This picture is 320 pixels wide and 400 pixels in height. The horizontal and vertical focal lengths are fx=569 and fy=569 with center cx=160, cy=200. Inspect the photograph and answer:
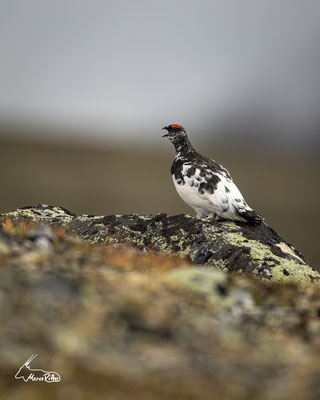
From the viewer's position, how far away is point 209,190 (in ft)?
32.4

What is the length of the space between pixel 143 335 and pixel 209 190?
6033mm

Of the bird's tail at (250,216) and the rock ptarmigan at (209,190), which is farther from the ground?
the rock ptarmigan at (209,190)

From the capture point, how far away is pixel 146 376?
11.9 ft

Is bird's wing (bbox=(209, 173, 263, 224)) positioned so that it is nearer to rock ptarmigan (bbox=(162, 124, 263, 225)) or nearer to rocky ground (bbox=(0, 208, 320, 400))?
rock ptarmigan (bbox=(162, 124, 263, 225))

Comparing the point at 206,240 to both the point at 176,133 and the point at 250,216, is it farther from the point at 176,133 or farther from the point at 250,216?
the point at 176,133

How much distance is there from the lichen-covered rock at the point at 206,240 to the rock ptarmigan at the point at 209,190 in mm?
246

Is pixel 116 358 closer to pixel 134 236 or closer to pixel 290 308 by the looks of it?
pixel 290 308

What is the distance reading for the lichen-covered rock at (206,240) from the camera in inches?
328

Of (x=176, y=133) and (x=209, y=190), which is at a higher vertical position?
(x=176, y=133)

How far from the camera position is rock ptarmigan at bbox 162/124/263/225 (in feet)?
31.6

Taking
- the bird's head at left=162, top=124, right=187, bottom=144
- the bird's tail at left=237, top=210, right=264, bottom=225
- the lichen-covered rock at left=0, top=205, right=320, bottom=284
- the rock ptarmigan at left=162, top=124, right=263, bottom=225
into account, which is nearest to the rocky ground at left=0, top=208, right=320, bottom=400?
the lichen-covered rock at left=0, top=205, right=320, bottom=284

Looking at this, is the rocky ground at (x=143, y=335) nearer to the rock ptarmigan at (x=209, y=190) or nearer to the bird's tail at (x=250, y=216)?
the bird's tail at (x=250, y=216)

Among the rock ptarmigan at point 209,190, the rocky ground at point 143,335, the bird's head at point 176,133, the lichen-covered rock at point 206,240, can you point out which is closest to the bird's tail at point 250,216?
the rock ptarmigan at point 209,190

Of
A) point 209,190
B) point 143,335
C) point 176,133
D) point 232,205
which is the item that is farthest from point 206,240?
point 143,335
